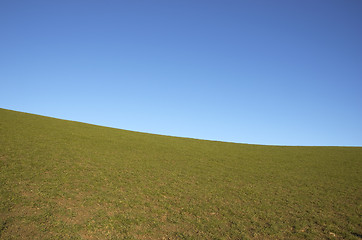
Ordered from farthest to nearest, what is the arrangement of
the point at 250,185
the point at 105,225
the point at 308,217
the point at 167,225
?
the point at 250,185
the point at 308,217
the point at 167,225
the point at 105,225

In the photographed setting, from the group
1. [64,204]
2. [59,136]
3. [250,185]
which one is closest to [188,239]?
[64,204]

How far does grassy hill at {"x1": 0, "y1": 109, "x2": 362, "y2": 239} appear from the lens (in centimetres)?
906

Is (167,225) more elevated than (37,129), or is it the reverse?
(37,129)

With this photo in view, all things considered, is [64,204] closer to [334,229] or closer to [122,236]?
[122,236]

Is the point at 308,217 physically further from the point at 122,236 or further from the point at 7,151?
the point at 7,151

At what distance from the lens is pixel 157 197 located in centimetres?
1256

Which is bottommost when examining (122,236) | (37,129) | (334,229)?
(122,236)

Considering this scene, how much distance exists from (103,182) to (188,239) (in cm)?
738

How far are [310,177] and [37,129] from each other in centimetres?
2992

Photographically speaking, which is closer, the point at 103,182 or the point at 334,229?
the point at 334,229

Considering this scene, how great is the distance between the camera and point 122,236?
840cm

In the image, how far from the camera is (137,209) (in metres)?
10.8

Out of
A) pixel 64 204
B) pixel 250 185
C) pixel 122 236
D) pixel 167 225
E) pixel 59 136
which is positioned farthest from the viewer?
pixel 59 136

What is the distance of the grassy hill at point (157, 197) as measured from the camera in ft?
29.7
